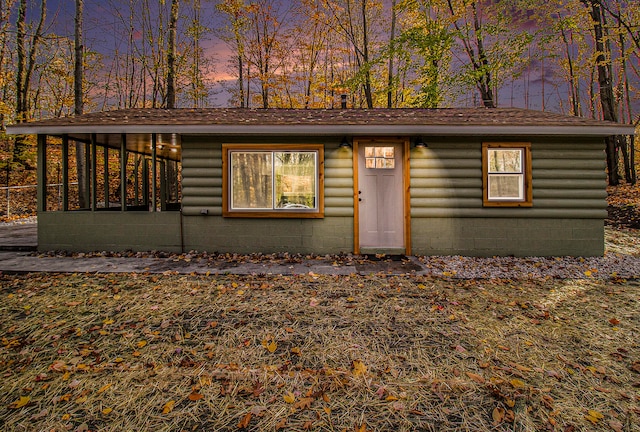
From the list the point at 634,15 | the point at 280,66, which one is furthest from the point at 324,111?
the point at 634,15

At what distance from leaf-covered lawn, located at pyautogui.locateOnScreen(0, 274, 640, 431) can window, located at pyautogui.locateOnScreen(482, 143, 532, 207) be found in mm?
2546

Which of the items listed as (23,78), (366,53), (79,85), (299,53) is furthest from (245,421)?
(23,78)

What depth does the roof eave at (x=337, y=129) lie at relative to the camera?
6285mm

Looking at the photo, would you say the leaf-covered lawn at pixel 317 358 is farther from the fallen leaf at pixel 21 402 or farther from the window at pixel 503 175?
the window at pixel 503 175

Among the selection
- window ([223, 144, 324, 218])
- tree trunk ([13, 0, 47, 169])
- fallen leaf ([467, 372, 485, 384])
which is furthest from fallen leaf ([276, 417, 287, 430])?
tree trunk ([13, 0, 47, 169])

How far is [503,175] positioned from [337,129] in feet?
11.8

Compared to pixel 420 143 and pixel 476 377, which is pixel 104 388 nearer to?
pixel 476 377

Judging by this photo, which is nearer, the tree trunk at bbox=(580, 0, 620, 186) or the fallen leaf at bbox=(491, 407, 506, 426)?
the fallen leaf at bbox=(491, 407, 506, 426)

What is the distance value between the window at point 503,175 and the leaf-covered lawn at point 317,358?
8.35 ft

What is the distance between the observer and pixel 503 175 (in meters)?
6.69

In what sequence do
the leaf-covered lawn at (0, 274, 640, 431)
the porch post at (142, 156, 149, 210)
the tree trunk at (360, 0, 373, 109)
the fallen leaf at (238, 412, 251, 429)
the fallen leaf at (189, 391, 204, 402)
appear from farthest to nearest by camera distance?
1. the tree trunk at (360, 0, 373, 109)
2. the porch post at (142, 156, 149, 210)
3. the fallen leaf at (189, 391, 204, 402)
4. the leaf-covered lawn at (0, 274, 640, 431)
5. the fallen leaf at (238, 412, 251, 429)

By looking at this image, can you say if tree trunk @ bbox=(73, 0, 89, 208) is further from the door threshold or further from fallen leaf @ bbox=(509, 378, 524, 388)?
fallen leaf @ bbox=(509, 378, 524, 388)

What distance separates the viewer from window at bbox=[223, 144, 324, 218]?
6.80 metres

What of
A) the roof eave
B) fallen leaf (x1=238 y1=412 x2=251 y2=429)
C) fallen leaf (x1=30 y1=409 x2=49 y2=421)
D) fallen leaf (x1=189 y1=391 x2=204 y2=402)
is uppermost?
the roof eave
